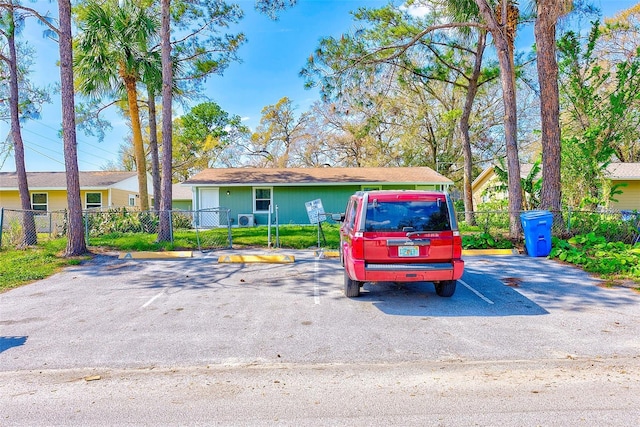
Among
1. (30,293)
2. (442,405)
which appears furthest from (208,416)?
(30,293)

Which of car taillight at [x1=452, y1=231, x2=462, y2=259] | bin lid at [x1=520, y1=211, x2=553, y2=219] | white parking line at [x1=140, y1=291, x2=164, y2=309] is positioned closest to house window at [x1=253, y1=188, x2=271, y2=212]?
bin lid at [x1=520, y1=211, x2=553, y2=219]

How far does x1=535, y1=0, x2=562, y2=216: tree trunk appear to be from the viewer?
1187 cm

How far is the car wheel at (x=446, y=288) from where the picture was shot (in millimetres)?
6532

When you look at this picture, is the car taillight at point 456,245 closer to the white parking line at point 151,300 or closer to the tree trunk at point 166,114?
the white parking line at point 151,300

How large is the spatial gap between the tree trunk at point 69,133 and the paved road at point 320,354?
3.81 metres

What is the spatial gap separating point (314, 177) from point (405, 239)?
1529 centimetres

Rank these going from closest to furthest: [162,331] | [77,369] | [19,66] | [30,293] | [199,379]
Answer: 1. [199,379]
2. [77,369]
3. [162,331]
4. [30,293]
5. [19,66]

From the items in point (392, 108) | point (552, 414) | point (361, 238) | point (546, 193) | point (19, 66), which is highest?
point (392, 108)

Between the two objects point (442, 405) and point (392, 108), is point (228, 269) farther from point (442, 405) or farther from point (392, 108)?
point (392, 108)

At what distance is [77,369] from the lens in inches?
162

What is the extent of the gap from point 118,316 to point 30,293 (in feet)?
9.68

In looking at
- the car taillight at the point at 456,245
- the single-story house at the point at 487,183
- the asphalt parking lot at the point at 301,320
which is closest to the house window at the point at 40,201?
the asphalt parking lot at the point at 301,320

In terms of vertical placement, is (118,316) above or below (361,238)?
below

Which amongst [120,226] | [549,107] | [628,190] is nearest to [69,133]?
[120,226]
